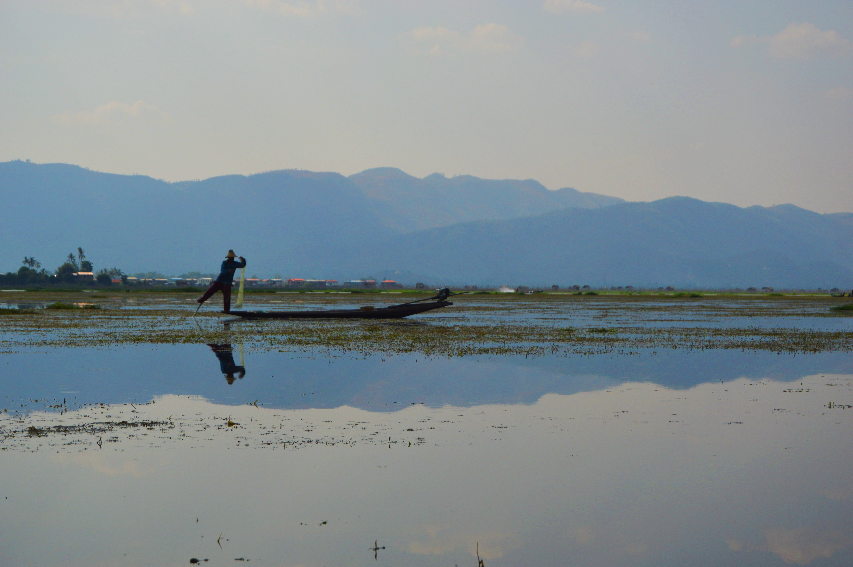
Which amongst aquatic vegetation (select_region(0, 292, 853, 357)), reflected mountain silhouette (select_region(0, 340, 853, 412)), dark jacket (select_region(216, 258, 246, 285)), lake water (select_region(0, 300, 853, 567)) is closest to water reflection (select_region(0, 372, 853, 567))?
lake water (select_region(0, 300, 853, 567))

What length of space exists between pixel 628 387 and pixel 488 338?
12315mm

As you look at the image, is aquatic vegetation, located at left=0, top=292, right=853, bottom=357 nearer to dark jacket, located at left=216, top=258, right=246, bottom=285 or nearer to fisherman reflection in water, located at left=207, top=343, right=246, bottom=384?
fisherman reflection in water, located at left=207, top=343, right=246, bottom=384

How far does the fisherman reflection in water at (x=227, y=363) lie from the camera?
19.5 metres

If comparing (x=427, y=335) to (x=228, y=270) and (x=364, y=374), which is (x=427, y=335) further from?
(x=228, y=270)

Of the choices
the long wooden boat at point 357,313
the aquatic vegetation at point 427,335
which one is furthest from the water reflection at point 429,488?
the long wooden boat at point 357,313

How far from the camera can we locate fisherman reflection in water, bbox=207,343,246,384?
768 inches

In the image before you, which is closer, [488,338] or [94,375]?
[94,375]

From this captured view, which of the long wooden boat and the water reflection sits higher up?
the long wooden boat

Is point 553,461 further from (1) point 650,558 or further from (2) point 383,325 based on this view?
(2) point 383,325

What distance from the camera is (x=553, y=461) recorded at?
11.3 m

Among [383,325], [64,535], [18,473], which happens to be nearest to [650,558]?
[64,535]

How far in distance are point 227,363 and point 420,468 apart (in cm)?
1234

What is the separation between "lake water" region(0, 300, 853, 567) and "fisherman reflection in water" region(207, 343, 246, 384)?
0.92ft

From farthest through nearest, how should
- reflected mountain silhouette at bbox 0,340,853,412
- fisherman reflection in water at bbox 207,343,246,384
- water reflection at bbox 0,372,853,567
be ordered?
fisherman reflection in water at bbox 207,343,246,384, reflected mountain silhouette at bbox 0,340,853,412, water reflection at bbox 0,372,853,567
